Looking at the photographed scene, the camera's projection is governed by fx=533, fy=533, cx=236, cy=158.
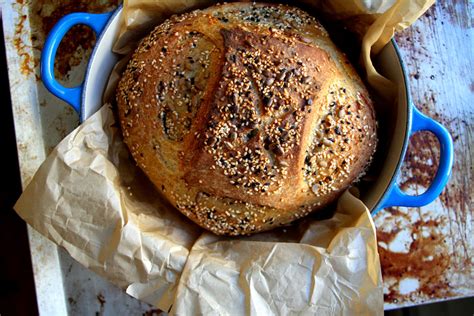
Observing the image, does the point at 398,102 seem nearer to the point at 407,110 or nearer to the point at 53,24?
the point at 407,110

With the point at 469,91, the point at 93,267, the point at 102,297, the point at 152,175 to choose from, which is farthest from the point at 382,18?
the point at 102,297

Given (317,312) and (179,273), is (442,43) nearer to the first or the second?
(317,312)

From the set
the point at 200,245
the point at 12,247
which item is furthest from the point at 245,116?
the point at 12,247

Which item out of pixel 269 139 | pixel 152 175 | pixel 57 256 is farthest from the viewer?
pixel 57 256

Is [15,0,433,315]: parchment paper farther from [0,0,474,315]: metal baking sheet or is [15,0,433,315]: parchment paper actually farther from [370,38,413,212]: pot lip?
[0,0,474,315]: metal baking sheet

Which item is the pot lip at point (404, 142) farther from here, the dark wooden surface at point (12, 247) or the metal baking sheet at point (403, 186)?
the dark wooden surface at point (12, 247)
